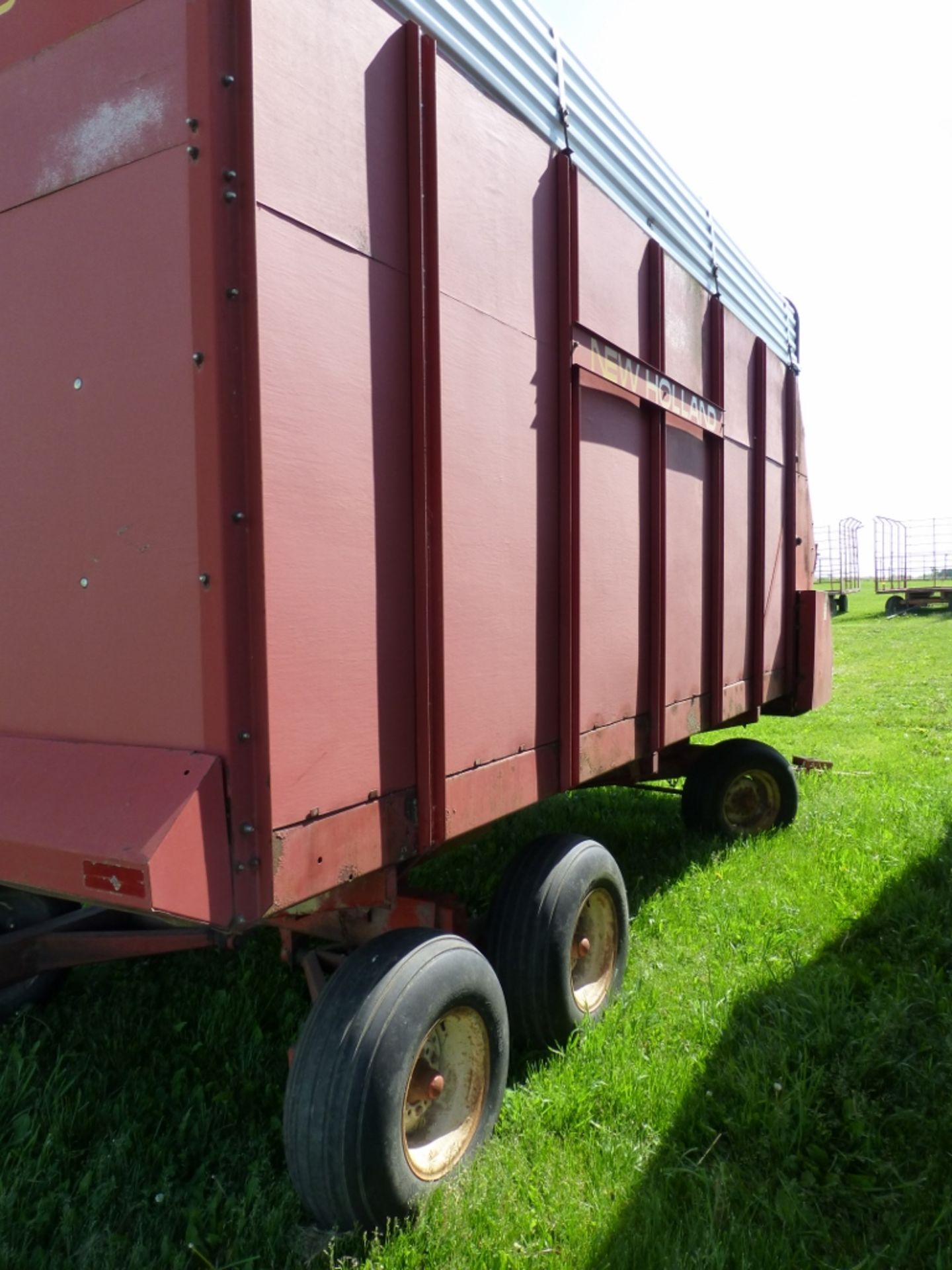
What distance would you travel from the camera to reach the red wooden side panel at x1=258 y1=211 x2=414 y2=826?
202 cm

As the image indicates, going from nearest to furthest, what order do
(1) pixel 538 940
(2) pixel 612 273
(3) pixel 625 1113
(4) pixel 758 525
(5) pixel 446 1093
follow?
(5) pixel 446 1093, (3) pixel 625 1113, (1) pixel 538 940, (2) pixel 612 273, (4) pixel 758 525

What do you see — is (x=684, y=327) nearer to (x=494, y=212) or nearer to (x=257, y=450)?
(x=494, y=212)

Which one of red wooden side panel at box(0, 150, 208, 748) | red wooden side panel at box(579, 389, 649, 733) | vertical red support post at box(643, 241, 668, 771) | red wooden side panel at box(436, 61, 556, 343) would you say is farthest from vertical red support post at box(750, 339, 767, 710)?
red wooden side panel at box(0, 150, 208, 748)

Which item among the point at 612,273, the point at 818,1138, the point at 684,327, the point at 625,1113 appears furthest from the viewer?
the point at 684,327

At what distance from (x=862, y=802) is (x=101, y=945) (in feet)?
16.1

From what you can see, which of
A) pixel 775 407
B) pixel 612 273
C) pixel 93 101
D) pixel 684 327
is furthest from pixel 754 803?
pixel 93 101

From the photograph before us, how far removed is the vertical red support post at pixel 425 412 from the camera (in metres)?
2.41

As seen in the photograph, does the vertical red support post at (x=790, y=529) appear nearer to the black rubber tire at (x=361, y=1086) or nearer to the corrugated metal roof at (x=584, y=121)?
the corrugated metal roof at (x=584, y=121)

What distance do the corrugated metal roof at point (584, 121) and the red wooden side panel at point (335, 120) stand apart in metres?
0.24

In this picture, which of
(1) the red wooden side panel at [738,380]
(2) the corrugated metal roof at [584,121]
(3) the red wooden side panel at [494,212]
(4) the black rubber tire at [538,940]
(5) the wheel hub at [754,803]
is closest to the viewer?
(3) the red wooden side panel at [494,212]

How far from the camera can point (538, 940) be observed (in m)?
3.02

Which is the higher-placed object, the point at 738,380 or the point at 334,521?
the point at 738,380

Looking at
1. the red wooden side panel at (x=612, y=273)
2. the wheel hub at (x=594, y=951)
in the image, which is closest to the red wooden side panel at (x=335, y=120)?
the red wooden side panel at (x=612, y=273)

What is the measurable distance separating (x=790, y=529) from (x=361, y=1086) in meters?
4.49
